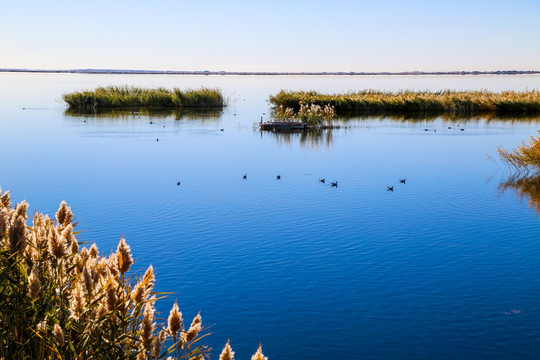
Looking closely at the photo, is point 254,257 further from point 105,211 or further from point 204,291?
point 105,211

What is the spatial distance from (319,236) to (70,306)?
493 inches

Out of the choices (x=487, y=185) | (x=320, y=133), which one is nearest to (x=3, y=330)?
Result: (x=487, y=185)

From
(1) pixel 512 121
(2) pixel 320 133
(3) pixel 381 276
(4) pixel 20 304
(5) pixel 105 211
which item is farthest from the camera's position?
(1) pixel 512 121

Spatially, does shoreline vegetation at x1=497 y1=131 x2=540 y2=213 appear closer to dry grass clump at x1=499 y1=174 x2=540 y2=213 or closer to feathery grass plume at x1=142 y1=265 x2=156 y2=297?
dry grass clump at x1=499 y1=174 x2=540 y2=213

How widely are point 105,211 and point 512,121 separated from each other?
142 feet

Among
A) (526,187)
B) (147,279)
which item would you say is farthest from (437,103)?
(147,279)

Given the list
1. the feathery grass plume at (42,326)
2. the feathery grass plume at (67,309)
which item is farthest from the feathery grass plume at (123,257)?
the feathery grass plume at (42,326)

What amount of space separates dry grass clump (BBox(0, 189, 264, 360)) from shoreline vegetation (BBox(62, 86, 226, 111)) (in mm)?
59870

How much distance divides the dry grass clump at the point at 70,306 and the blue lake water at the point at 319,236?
5163 millimetres

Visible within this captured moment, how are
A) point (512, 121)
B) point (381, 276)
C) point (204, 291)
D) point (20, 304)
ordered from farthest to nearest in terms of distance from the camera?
1. point (512, 121)
2. point (381, 276)
3. point (204, 291)
4. point (20, 304)

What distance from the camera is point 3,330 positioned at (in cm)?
547

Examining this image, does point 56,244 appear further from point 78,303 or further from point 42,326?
point 42,326

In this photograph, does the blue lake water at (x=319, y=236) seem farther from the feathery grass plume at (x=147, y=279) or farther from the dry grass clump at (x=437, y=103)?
the dry grass clump at (x=437, y=103)

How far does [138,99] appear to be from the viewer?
66250mm
